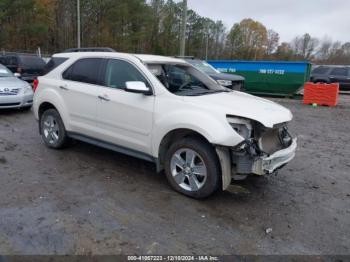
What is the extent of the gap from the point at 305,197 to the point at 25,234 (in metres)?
3.35

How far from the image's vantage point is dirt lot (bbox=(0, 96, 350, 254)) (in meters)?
3.17

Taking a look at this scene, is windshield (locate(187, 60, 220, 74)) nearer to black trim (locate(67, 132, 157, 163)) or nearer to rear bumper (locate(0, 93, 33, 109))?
rear bumper (locate(0, 93, 33, 109))

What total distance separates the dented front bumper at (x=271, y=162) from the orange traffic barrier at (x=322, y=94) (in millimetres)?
10572

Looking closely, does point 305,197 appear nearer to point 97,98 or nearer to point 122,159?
point 122,159

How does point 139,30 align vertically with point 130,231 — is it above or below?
above

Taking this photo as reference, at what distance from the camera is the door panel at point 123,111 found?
4.39 metres

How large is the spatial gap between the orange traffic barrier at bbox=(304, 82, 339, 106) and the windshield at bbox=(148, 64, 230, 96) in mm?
9887

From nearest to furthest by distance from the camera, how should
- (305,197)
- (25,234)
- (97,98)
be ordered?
1. (25,234)
2. (305,197)
3. (97,98)

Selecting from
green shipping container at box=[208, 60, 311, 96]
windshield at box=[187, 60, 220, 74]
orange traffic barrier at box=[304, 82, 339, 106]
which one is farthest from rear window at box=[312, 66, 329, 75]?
windshield at box=[187, 60, 220, 74]

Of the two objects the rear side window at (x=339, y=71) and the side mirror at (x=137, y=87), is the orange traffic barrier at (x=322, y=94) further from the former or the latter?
the side mirror at (x=137, y=87)

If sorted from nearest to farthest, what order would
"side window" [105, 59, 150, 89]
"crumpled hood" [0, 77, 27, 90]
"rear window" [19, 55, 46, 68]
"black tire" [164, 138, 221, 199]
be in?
"black tire" [164, 138, 221, 199] < "side window" [105, 59, 150, 89] < "crumpled hood" [0, 77, 27, 90] < "rear window" [19, 55, 46, 68]

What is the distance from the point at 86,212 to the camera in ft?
12.1

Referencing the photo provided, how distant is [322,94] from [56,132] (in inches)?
448

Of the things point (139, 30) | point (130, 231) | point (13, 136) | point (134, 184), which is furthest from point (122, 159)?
point (139, 30)
